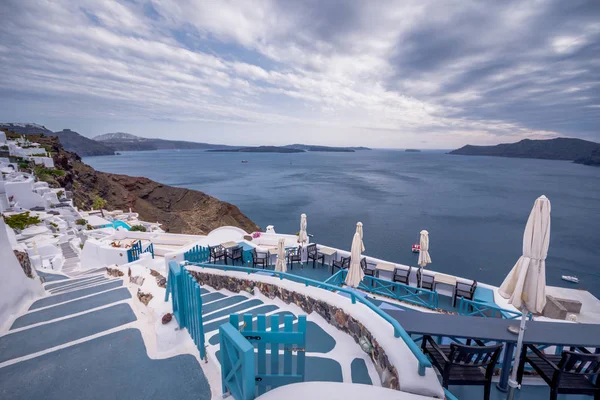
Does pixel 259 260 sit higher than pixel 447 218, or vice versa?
Answer: pixel 259 260

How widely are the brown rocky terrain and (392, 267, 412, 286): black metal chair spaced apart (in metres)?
32.2

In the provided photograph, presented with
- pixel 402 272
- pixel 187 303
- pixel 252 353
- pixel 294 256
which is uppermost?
pixel 252 353

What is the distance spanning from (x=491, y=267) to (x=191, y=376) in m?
32.4

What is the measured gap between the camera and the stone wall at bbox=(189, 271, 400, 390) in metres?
3.38

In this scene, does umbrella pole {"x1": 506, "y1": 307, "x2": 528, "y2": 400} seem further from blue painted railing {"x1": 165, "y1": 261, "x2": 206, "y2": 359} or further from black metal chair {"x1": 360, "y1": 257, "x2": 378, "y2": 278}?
black metal chair {"x1": 360, "y1": 257, "x2": 378, "y2": 278}

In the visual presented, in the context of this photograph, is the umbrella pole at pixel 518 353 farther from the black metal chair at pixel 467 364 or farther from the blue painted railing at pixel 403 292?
the blue painted railing at pixel 403 292

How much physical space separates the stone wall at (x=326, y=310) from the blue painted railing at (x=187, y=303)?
2.26 m

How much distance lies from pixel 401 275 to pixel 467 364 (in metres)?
7.48

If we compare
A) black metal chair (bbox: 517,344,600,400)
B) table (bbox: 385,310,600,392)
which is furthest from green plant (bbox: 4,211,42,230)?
black metal chair (bbox: 517,344,600,400)

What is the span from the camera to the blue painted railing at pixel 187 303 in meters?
3.72

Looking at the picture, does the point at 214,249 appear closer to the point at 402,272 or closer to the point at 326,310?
the point at 402,272

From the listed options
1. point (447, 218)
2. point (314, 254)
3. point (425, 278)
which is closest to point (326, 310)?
point (425, 278)

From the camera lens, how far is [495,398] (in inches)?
149

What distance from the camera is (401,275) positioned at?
404 inches
